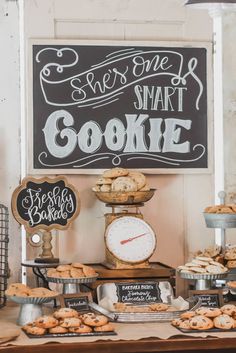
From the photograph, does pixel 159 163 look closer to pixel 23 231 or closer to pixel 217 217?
pixel 217 217

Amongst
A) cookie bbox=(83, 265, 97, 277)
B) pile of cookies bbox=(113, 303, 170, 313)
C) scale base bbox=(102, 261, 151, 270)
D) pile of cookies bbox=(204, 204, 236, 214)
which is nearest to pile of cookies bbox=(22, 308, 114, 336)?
pile of cookies bbox=(113, 303, 170, 313)

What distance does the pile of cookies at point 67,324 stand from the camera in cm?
384

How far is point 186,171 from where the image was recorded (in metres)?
4.94

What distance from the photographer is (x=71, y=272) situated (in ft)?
14.1

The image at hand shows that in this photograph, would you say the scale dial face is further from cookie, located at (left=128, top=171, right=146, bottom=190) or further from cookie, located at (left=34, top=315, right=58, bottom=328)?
cookie, located at (left=34, top=315, right=58, bottom=328)

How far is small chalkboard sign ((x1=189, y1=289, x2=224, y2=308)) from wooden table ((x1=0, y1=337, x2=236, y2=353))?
451 mm

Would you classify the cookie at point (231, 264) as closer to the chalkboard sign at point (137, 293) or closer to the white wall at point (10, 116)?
the chalkboard sign at point (137, 293)

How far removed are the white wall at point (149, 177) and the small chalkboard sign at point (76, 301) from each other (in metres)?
0.65

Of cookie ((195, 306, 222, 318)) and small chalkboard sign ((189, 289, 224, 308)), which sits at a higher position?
small chalkboard sign ((189, 289, 224, 308))

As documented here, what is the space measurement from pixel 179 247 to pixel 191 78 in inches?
37.1

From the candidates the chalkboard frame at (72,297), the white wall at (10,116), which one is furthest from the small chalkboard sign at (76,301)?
the white wall at (10,116)

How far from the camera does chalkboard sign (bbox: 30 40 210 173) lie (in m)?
4.82

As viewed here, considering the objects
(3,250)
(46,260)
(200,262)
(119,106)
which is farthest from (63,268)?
(119,106)

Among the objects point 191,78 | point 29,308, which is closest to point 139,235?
point 29,308
